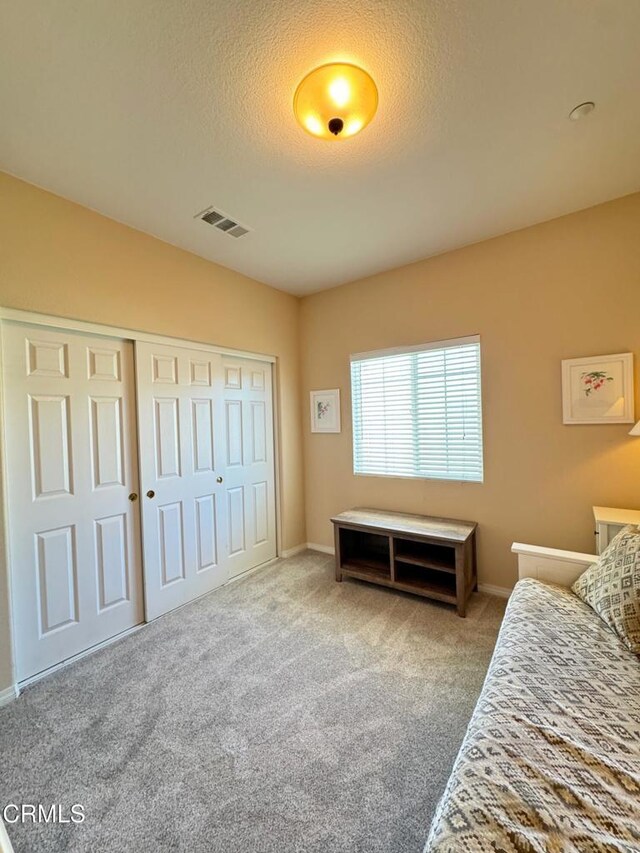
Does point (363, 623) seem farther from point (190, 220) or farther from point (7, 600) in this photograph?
point (190, 220)

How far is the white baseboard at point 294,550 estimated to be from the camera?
3.62 metres

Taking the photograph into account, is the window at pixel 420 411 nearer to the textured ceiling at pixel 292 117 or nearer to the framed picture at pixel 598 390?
the framed picture at pixel 598 390

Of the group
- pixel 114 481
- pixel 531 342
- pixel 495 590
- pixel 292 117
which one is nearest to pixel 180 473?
pixel 114 481

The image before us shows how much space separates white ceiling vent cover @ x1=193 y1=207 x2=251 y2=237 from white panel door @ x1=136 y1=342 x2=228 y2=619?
3.12 feet

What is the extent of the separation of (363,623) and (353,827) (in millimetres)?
1234

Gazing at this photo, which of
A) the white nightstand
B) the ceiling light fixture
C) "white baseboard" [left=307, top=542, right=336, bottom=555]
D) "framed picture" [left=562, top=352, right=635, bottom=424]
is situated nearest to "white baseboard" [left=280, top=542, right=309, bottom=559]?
"white baseboard" [left=307, top=542, right=336, bottom=555]

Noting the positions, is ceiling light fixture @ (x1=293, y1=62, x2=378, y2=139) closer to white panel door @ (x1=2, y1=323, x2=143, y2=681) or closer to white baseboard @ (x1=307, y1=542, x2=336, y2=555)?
white panel door @ (x1=2, y1=323, x2=143, y2=681)

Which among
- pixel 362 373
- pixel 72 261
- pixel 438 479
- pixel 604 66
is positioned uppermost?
pixel 604 66

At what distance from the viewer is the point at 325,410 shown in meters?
→ 3.67

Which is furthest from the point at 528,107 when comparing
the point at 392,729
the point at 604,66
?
the point at 392,729

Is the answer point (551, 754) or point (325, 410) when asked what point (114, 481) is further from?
point (551, 754)

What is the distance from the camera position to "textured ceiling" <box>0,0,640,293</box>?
1187 mm

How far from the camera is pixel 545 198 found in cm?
219

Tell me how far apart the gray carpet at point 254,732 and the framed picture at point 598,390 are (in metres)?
1.58
